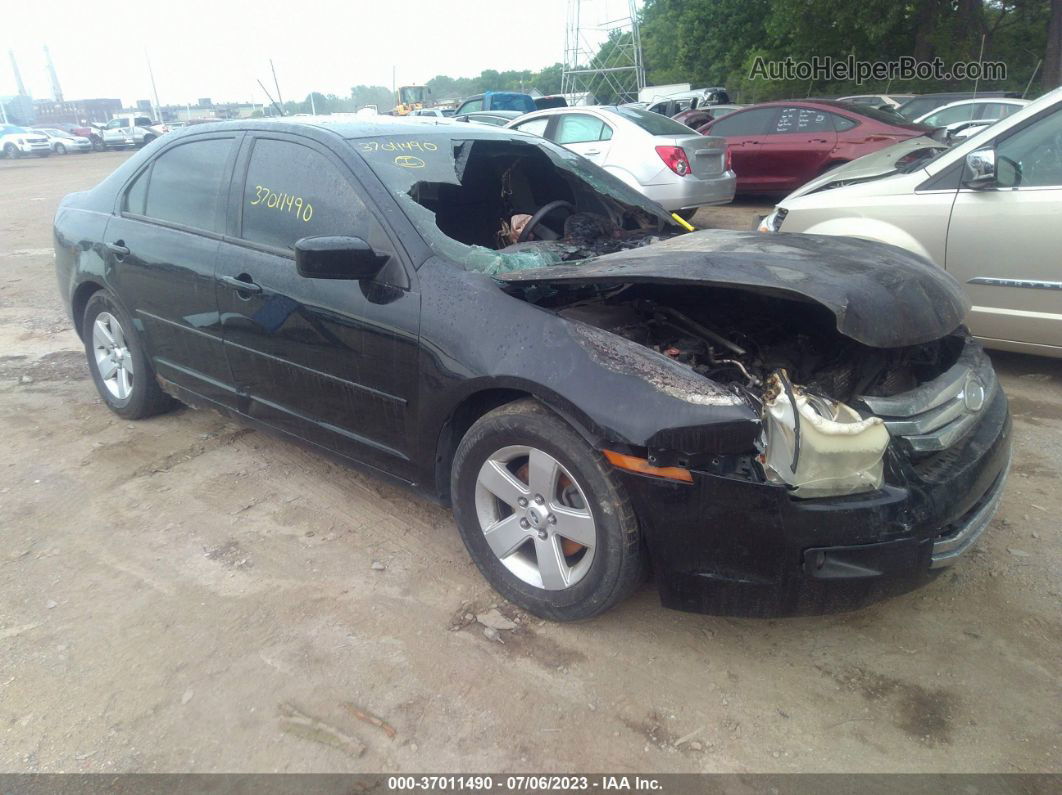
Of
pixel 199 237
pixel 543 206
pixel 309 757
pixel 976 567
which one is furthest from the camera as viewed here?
pixel 543 206

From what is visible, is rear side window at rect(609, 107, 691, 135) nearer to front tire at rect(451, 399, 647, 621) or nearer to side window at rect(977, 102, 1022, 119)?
side window at rect(977, 102, 1022, 119)

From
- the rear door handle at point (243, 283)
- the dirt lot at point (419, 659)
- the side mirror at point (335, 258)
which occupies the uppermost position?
the side mirror at point (335, 258)

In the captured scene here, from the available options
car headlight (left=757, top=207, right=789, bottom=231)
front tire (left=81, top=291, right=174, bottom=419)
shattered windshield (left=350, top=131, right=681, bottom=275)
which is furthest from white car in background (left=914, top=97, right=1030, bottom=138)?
front tire (left=81, top=291, right=174, bottom=419)

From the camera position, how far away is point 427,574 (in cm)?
303

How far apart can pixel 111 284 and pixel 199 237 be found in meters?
0.90

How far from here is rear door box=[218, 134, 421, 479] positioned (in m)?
2.93

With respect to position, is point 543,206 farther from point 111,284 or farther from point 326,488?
point 111,284

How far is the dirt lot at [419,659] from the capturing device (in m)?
2.20

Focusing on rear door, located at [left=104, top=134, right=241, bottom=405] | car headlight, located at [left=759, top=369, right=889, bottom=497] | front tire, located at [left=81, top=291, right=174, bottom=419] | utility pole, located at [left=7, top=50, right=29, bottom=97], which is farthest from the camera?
utility pole, located at [left=7, top=50, right=29, bottom=97]

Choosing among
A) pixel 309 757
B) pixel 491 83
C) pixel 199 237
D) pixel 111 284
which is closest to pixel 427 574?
pixel 309 757

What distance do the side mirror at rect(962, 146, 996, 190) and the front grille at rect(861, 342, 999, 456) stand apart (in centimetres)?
212

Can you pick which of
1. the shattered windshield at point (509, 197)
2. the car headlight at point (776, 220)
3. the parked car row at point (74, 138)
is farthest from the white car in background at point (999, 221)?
the parked car row at point (74, 138)

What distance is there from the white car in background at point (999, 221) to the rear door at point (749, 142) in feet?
20.9

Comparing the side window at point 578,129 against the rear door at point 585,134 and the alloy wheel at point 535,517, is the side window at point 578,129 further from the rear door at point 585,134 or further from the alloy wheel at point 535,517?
the alloy wheel at point 535,517
